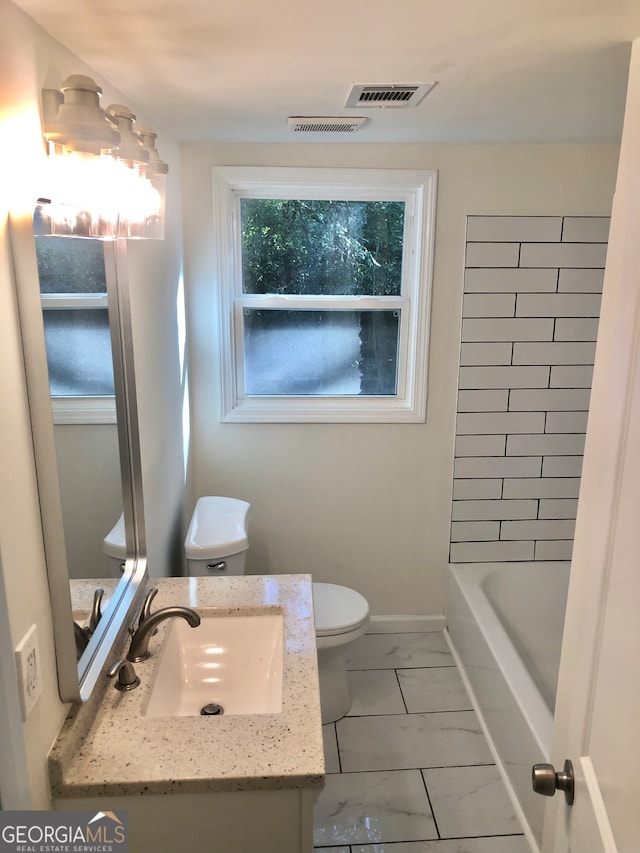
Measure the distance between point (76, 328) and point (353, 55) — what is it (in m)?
0.85

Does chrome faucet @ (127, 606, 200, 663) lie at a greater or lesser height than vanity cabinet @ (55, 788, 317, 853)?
greater

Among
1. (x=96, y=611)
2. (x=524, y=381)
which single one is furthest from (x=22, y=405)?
(x=524, y=381)

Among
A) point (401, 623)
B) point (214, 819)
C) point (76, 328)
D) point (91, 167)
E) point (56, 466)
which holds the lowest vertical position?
point (401, 623)

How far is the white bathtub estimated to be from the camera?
6.88 ft

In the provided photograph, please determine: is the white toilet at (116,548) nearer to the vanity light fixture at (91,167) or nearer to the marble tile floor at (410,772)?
the vanity light fixture at (91,167)

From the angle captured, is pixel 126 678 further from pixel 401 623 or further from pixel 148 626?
pixel 401 623

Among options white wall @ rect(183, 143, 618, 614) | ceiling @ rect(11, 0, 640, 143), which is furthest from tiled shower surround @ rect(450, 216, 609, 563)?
ceiling @ rect(11, 0, 640, 143)

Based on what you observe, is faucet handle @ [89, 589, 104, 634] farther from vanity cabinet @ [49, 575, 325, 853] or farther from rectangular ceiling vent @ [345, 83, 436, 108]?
rectangular ceiling vent @ [345, 83, 436, 108]

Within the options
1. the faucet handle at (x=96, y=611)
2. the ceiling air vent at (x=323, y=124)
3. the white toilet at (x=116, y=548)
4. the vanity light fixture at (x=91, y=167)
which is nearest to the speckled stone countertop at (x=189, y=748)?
the faucet handle at (x=96, y=611)

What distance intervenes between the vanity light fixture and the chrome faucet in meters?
0.88

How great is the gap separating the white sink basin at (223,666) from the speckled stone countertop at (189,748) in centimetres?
9

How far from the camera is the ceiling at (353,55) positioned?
1154 millimetres

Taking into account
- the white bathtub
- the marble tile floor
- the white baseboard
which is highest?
the white bathtub

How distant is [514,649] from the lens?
2.47 metres
